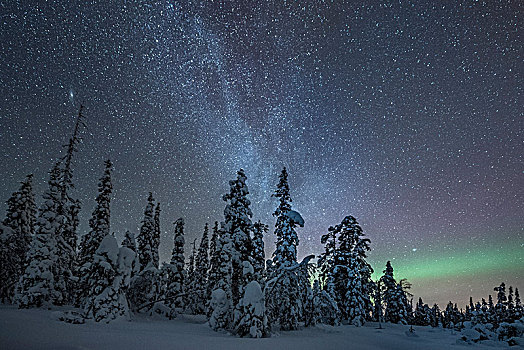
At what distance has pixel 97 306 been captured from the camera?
16.0 metres

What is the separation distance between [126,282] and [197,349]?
11466 mm

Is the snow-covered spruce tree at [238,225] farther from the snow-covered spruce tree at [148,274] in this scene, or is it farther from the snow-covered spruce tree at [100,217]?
the snow-covered spruce tree at [100,217]

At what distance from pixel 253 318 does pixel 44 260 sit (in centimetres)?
1582

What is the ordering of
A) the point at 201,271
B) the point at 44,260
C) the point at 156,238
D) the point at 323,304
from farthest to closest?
1. the point at 201,271
2. the point at 156,238
3. the point at 323,304
4. the point at 44,260

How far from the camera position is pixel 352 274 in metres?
33.3

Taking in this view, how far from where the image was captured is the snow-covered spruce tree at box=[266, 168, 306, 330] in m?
19.2

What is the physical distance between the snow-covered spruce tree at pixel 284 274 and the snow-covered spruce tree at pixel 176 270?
14.5m

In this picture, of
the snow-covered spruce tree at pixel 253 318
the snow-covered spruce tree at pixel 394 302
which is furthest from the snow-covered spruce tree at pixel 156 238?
the snow-covered spruce tree at pixel 394 302

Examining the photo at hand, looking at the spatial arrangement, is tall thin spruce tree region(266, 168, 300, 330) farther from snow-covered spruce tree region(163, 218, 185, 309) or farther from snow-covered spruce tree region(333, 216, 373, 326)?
snow-covered spruce tree region(163, 218, 185, 309)

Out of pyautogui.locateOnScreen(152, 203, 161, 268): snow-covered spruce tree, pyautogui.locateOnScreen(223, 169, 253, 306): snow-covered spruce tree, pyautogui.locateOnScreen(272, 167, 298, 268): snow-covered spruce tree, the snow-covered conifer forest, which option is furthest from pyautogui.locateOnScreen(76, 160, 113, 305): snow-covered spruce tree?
pyautogui.locateOnScreen(272, 167, 298, 268): snow-covered spruce tree

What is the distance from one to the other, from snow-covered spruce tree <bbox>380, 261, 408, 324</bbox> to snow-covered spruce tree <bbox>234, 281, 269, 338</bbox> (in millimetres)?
35726

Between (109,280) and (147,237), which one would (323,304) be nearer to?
(109,280)

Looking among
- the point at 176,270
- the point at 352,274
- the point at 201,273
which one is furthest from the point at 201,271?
the point at 352,274

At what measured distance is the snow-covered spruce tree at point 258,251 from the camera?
2148 cm
